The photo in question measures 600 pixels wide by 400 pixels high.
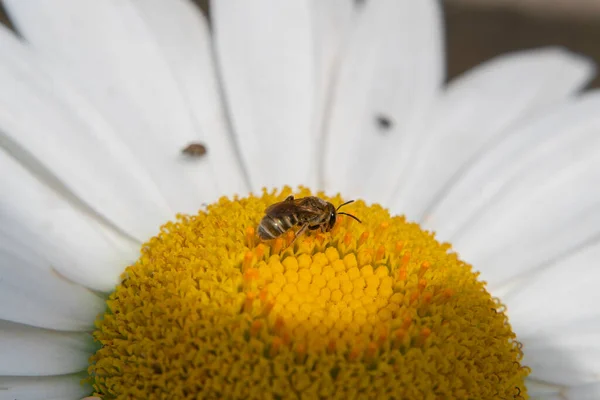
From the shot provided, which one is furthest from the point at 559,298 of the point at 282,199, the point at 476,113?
the point at 282,199

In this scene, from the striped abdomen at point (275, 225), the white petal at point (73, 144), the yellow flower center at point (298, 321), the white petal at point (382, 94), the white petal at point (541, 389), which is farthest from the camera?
the white petal at point (382, 94)

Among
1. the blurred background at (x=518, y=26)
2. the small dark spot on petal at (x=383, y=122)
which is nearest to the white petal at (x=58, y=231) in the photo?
the small dark spot on petal at (x=383, y=122)

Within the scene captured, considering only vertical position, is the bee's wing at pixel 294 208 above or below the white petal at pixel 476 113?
below

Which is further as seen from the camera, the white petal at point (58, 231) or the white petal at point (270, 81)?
the white petal at point (270, 81)

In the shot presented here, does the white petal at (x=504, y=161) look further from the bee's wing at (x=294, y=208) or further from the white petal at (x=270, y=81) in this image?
the bee's wing at (x=294, y=208)

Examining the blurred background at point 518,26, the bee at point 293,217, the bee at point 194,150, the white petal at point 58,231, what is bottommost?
the white petal at point 58,231

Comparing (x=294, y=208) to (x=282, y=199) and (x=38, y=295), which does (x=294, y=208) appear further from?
(x=38, y=295)

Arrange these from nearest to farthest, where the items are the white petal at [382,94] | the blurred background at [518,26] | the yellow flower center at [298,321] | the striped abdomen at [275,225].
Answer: the yellow flower center at [298,321]
the striped abdomen at [275,225]
the white petal at [382,94]
the blurred background at [518,26]
